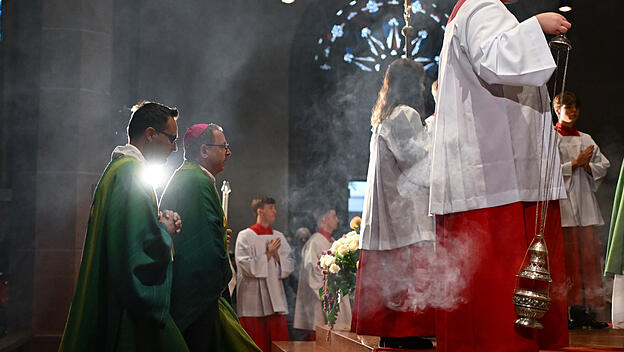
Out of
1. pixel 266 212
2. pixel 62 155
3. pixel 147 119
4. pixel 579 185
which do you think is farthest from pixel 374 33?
pixel 147 119

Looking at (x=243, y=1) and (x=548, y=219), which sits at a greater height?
(x=243, y=1)

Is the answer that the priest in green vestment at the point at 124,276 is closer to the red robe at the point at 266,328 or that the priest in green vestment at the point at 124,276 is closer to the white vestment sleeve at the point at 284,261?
the red robe at the point at 266,328

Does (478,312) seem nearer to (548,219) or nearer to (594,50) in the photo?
(548,219)

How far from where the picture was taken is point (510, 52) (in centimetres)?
245

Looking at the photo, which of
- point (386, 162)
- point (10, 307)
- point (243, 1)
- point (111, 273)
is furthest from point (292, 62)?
point (111, 273)

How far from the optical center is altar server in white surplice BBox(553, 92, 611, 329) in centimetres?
539

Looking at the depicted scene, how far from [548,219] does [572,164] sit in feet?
10.1

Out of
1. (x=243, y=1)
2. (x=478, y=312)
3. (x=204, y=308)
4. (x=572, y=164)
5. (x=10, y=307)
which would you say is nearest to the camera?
(x=478, y=312)

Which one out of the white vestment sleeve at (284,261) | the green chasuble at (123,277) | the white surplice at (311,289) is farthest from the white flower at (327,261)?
the white surplice at (311,289)

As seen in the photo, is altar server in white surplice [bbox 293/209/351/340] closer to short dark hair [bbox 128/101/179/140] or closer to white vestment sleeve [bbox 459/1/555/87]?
short dark hair [bbox 128/101/179/140]

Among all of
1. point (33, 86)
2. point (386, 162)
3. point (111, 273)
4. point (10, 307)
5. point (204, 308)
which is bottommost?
point (10, 307)

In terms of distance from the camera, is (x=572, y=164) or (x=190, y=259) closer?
A: (x=190, y=259)

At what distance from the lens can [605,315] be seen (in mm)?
6195

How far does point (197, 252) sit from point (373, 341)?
1.31 m
